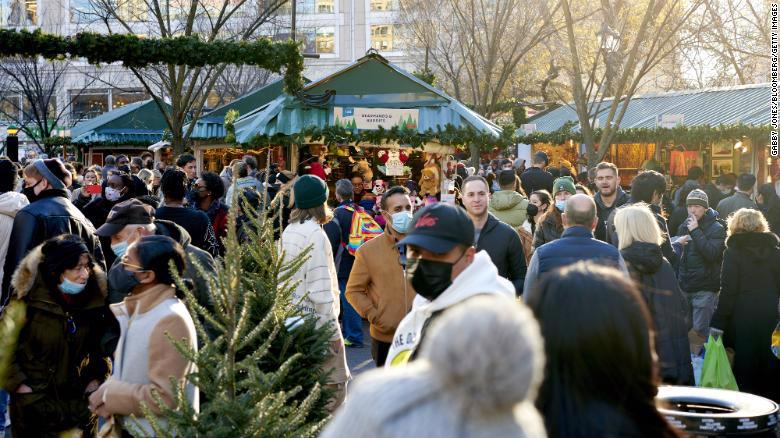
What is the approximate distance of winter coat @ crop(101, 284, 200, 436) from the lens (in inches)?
167

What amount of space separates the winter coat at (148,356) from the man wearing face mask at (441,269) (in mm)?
1029

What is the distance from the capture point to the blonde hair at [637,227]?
6543mm

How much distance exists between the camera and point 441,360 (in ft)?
6.32

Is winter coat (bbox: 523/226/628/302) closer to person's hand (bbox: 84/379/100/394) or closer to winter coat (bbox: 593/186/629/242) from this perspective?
person's hand (bbox: 84/379/100/394)

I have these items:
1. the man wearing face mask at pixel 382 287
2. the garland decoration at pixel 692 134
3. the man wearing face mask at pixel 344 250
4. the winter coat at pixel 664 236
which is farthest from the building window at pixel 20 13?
the man wearing face mask at pixel 382 287

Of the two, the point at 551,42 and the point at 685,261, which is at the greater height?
the point at 551,42

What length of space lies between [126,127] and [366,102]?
2561 cm

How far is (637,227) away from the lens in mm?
6566

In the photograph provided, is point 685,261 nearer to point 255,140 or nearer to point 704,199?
point 704,199

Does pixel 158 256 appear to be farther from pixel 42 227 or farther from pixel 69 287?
pixel 42 227

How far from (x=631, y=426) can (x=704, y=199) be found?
799 cm

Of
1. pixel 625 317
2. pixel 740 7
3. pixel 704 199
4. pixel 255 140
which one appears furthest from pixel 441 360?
pixel 740 7

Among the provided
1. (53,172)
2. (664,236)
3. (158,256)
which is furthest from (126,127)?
(158,256)

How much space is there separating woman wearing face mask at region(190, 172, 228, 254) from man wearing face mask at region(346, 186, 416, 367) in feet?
9.61
